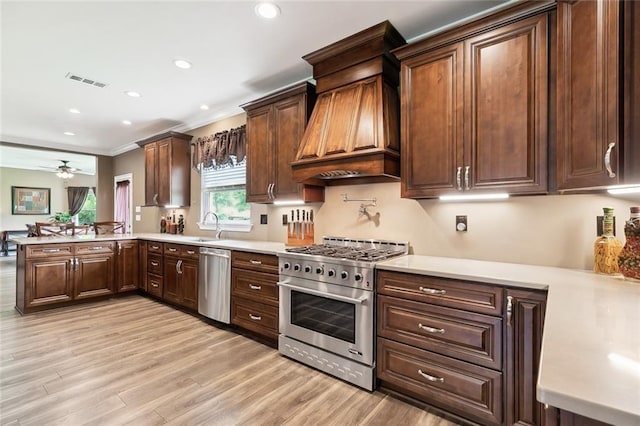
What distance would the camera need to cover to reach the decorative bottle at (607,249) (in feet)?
5.69

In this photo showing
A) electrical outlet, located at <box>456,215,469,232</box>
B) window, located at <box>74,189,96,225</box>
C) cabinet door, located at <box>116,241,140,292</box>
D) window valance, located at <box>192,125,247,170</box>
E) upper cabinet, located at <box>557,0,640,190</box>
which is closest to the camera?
upper cabinet, located at <box>557,0,640,190</box>

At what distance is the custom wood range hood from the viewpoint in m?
2.46

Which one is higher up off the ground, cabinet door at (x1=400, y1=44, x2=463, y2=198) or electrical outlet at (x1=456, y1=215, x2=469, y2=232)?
cabinet door at (x1=400, y1=44, x2=463, y2=198)

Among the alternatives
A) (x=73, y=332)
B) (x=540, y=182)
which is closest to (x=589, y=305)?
(x=540, y=182)

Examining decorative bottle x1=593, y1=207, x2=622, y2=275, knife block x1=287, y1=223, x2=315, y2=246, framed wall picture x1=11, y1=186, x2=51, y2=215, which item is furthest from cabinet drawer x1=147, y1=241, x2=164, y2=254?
framed wall picture x1=11, y1=186, x2=51, y2=215

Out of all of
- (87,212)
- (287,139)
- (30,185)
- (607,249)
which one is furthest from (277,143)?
(87,212)

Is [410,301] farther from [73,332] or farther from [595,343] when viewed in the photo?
[73,332]

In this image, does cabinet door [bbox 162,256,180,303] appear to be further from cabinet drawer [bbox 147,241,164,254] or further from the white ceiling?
the white ceiling

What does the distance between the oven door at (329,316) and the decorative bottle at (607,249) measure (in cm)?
137

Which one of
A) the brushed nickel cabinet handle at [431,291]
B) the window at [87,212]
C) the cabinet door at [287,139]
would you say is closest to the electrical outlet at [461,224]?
the brushed nickel cabinet handle at [431,291]

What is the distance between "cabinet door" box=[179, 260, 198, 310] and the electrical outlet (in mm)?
2926

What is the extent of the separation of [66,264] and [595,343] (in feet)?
17.3

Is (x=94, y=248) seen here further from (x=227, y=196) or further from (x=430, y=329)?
(x=430, y=329)

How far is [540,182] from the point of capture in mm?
1857
